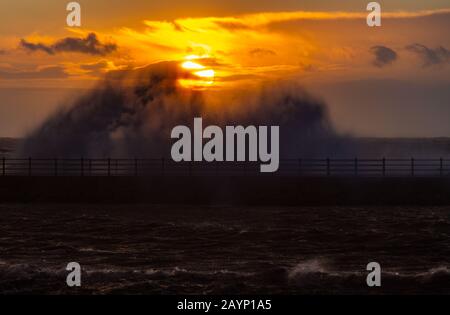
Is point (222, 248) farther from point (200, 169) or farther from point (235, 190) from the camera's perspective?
point (200, 169)

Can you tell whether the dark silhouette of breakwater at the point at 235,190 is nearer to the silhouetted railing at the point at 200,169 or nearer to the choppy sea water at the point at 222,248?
the silhouetted railing at the point at 200,169

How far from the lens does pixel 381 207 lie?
3538cm

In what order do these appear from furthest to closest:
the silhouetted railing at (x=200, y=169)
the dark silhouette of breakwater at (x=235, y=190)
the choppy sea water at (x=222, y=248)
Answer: the silhouetted railing at (x=200, y=169) < the dark silhouette of breakwater at (x=235, y=190) < the choppy sea water at (x=222, y=248)

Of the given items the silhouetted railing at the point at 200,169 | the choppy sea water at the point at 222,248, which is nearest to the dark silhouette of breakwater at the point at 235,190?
the silhouetted railing at the point at 200,169

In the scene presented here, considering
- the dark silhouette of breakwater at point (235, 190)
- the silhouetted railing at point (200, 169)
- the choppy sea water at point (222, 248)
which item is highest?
the silhouetted railing at point (200, 169)

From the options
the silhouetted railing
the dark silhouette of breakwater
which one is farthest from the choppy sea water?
the silhouetted railing

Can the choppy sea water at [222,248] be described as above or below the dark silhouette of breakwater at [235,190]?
below

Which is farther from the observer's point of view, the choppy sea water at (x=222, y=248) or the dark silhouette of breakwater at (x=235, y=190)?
the dark silhouette of breakwater at (x=235, y=190)

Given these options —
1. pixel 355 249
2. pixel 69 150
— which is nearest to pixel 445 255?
Result: pixel 355 249

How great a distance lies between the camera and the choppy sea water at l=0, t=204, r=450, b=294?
1931 cm

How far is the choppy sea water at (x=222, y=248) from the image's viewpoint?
19.3m

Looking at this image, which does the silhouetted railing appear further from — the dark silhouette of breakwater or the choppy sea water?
the choppy sea water

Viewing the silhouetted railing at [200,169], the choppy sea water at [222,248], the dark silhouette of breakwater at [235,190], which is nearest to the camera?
the choppy sea water at [222,248]
